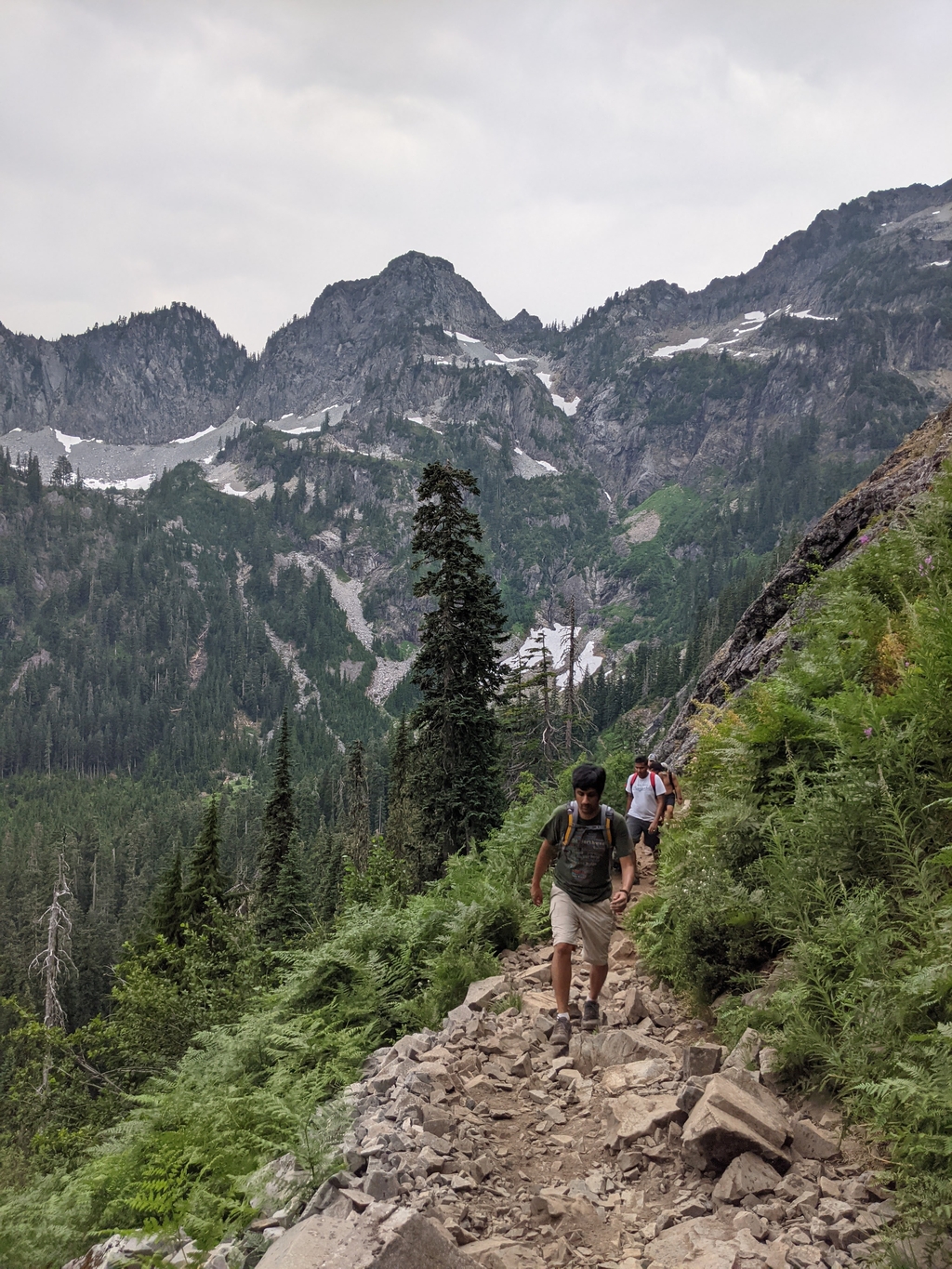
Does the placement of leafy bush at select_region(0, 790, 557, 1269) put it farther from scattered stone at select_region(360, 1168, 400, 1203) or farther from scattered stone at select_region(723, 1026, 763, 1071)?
scattered stone at select_region(723, 1026, 763, 1071)

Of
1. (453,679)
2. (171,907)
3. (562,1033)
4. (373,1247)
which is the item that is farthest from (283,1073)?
(171,907)

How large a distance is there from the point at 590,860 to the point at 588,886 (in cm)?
24

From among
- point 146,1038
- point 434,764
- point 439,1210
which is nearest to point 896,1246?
point 439,1210

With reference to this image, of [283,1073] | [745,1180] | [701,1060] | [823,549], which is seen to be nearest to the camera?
[745,1180]

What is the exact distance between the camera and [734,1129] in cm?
424

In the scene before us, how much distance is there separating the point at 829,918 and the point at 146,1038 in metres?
18.0

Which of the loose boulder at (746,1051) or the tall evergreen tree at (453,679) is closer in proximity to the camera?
the loose boulder at (746,1051)

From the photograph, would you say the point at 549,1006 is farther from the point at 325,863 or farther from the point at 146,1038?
the point at 325,863

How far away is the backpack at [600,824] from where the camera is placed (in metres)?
6.73

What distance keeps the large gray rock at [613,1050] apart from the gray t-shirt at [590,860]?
1.13 meters

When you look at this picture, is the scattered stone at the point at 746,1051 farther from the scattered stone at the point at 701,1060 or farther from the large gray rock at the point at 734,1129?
the large gray rock at the point at 734,1129

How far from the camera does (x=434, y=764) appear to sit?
77.2 ft

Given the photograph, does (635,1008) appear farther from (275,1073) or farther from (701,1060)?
(275,1073)

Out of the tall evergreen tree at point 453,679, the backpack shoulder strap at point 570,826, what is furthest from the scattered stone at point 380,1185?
the tall evergreen tree at point 453,679
